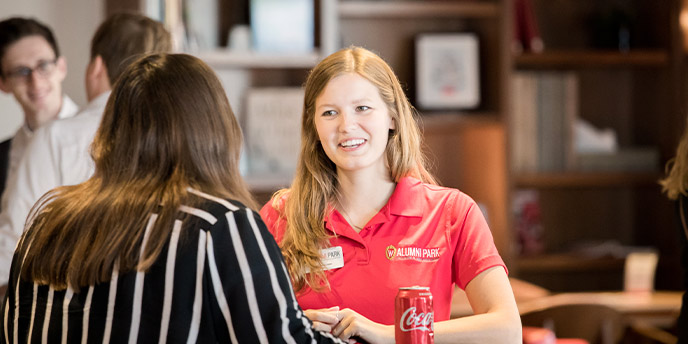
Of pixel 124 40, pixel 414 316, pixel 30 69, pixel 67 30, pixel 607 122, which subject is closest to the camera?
pixel 414 316

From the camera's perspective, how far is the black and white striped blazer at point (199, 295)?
1.22 m

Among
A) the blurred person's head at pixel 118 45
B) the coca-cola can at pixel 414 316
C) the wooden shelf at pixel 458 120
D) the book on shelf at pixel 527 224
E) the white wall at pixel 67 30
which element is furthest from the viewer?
the book on shelf at pixel 527 224

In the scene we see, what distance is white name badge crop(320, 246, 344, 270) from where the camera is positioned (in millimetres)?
1714

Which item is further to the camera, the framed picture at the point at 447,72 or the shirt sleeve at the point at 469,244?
the framed picture at the point at 447,72

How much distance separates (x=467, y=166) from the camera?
408cm

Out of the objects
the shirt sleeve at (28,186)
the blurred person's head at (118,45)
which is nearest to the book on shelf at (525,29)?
the blurred person's head at (118,45)

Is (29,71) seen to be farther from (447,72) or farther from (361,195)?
(447,72)

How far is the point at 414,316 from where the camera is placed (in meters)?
1.32

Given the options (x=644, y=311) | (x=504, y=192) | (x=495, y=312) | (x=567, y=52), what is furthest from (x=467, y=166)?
(x=495, y=312)

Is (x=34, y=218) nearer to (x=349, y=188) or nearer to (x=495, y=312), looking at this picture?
(x=349, y=188)

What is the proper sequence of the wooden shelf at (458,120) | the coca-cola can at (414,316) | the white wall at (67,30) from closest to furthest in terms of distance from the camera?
1. the coca-cola can at (414,316)
2. the white wall at (67,30)
3. the wooden shelf at (458,120)

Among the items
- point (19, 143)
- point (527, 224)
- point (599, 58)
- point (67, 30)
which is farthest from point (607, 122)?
Answer: point (19, 143)

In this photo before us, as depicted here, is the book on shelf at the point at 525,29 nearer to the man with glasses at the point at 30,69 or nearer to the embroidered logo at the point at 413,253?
the man with glasses at the point at 30,69

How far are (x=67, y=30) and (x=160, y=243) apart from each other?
243 cm
